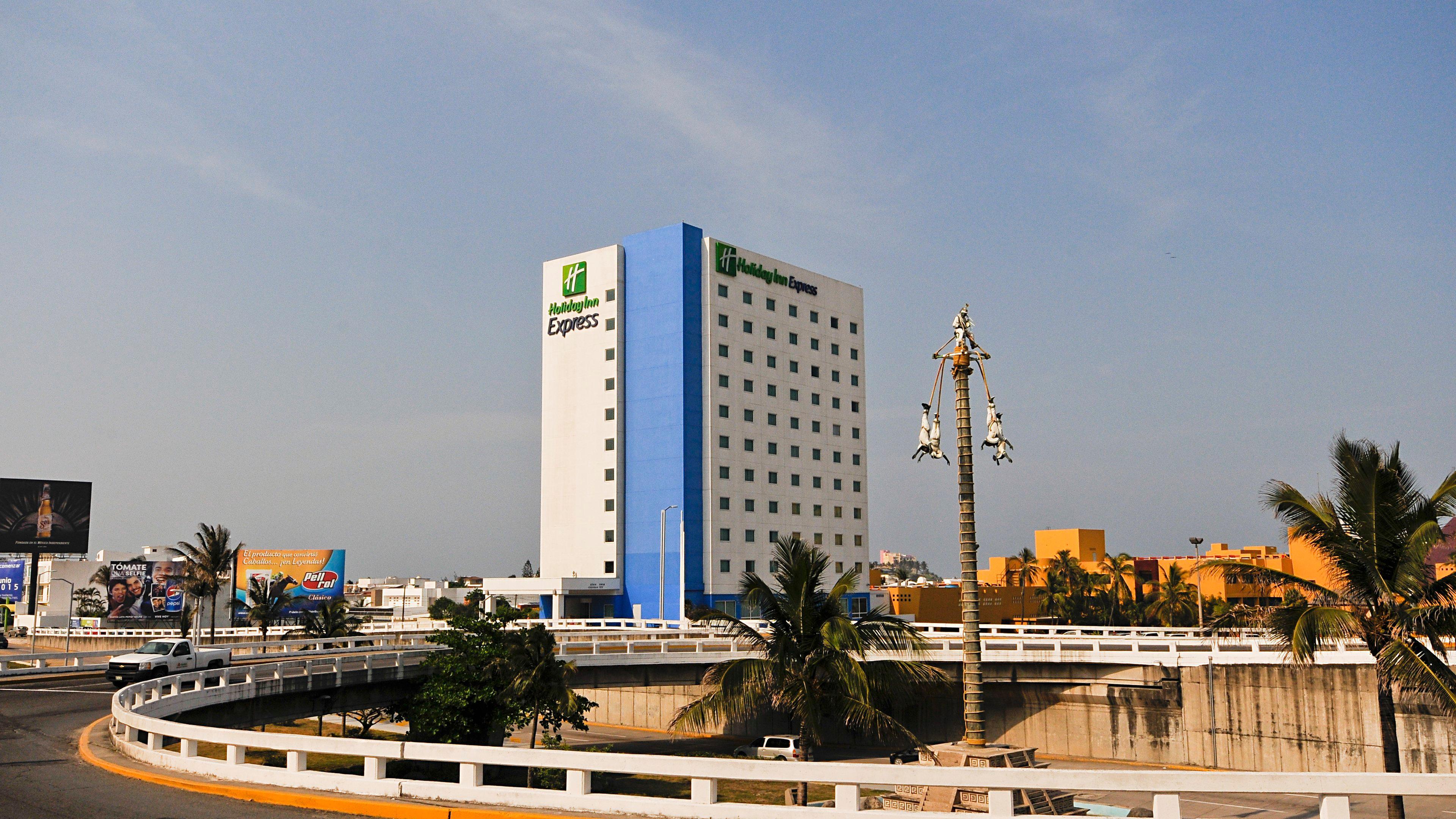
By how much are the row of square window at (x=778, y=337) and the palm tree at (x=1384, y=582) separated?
69.7 metres

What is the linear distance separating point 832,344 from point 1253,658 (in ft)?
215

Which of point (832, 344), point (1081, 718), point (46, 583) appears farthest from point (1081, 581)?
point (46, 583)

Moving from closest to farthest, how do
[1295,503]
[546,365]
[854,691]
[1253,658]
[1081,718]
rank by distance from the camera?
[1295,503], [854,691], [1253,658], [1081,718], [546,365]

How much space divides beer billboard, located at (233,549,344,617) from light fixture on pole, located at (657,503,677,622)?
67.8m

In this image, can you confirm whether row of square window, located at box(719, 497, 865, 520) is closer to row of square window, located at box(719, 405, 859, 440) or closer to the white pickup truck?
row of square window, located at box(719, 405, 859, 440)

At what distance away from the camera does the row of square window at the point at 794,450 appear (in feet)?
295

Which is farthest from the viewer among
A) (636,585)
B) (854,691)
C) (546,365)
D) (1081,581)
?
(1081,581)

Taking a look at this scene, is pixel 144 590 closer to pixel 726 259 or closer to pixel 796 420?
pixel 796 420

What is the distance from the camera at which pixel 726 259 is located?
300ft

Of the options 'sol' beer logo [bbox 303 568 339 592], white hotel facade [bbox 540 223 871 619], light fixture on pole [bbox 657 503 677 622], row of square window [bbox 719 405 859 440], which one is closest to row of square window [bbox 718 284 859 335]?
white hotel facade [bbox 540 223 871 619]

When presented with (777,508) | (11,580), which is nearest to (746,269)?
(777,508)

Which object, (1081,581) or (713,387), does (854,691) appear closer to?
(713,387)

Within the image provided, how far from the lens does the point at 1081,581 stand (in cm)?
12225

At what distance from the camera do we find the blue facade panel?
8669 centimetres
